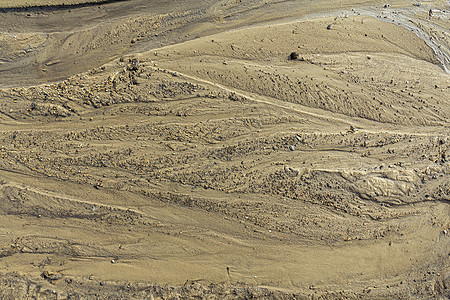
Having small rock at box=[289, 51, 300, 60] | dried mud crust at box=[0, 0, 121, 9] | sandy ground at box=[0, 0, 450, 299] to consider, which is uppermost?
dried mud crust at box=[0, 0, 121, 9]

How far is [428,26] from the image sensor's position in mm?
4680

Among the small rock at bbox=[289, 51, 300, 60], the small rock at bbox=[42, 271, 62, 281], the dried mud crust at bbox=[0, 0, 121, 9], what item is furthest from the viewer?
the dried mud crust at bbox=[0, 0, 121, 9]

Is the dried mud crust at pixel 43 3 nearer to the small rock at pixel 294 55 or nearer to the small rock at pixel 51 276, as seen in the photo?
the small rock at pixel 294 55

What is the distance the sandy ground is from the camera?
13.1 feet

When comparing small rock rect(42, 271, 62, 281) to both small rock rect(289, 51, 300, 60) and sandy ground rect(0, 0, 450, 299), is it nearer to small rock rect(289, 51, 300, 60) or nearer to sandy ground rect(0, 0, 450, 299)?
sandy ground rect(0, 0, 450, 299)

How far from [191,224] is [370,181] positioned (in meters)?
3.24

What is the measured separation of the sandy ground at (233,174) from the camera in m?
3.98

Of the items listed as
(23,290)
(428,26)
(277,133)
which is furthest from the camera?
(428,26)

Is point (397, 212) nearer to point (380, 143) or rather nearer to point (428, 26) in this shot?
point (380, 143)

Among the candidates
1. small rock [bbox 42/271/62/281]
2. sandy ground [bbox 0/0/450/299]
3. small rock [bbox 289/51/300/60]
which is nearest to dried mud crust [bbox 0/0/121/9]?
sandy ground [bbox 0/0/450/299]

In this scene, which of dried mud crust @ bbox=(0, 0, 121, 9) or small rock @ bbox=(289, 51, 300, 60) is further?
dried mud crust @ bbox=(0, 0, 121, 9)

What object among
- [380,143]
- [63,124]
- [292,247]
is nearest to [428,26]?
[380,143]

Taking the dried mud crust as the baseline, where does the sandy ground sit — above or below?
below

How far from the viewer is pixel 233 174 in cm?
410
